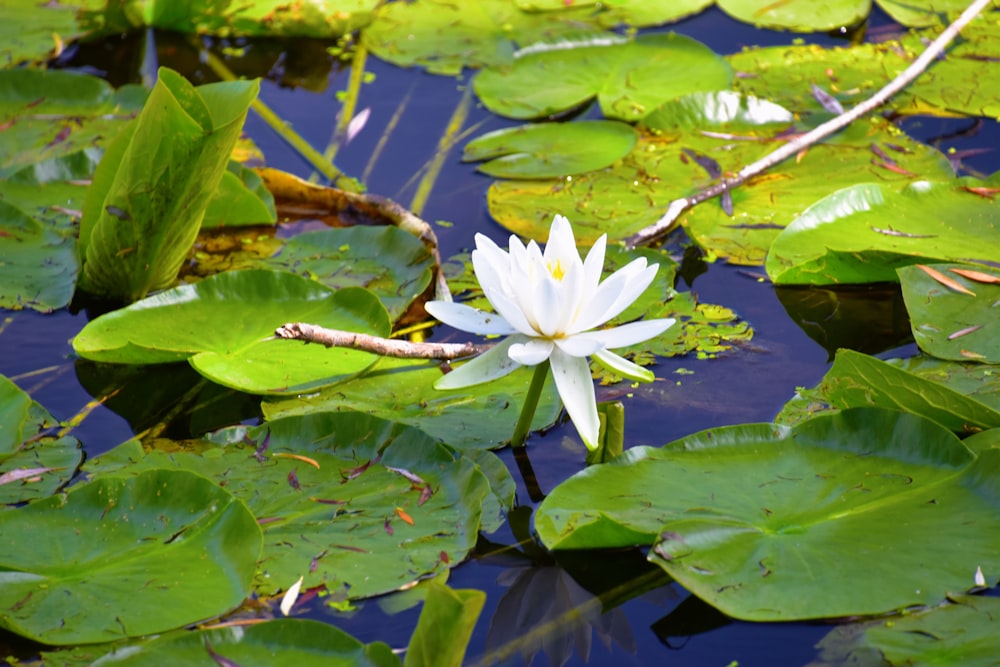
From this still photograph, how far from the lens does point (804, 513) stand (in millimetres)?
1479

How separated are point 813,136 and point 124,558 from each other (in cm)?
203

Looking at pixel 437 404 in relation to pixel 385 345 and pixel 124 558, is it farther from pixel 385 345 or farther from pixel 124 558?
pixel 124 558

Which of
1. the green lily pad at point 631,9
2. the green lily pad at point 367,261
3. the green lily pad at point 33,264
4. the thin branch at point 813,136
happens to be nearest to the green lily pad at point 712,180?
the thin branch at point 813,136

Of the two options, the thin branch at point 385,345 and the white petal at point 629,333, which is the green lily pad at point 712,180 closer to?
the thin branch at point 385,345

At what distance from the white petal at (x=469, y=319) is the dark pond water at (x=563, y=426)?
0.85 feet

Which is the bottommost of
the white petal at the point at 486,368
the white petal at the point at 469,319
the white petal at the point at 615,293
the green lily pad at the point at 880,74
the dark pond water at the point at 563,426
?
the dark pond water at the point at 563,426

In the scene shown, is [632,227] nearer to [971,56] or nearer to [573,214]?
[573,214]

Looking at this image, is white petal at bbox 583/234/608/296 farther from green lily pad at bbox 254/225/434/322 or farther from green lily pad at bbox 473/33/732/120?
green lily pad at bbox 473/33/732/120

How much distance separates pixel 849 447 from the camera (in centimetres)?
160

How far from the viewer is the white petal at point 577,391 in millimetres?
1516

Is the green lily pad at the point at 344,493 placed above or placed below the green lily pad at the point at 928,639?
above

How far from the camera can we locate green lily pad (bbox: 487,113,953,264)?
7.89 feet

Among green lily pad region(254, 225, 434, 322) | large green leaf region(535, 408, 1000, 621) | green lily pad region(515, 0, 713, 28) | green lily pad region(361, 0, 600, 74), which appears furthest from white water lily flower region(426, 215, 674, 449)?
green lily pad region(515, 0, 713, 28)

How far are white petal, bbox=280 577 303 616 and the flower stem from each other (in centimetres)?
46
